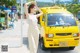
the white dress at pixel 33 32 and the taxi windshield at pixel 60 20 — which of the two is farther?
the taxi windshield at pixel 60 20

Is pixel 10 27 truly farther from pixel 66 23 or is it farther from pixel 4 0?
pixel 66 23

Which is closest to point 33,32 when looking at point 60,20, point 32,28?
point 32,28

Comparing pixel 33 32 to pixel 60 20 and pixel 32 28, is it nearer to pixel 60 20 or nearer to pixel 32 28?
pixel 32 28

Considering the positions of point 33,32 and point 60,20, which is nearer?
point 33,32

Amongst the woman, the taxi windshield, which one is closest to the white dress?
the woman

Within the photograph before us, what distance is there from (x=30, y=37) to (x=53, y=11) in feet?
18.5

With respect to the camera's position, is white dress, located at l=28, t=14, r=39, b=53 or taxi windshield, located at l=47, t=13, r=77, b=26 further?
taxi windshield, located at l=47, t=13, r=77, b=26

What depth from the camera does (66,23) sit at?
406 inches

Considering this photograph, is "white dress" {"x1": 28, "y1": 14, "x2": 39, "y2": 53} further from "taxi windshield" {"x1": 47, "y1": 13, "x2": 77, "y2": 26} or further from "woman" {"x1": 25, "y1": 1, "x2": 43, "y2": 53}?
"taxi windshield" {"x1": 47, "y1": 13, "x2": 77, "y2": 26}

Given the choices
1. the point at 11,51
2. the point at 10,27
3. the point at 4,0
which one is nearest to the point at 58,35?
the point at 11,51

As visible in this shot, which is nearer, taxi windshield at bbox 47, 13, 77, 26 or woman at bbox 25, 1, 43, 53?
woman at bbox 25, 1, 43, 53

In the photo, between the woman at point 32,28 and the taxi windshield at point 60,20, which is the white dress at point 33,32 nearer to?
the woman at point 32,28

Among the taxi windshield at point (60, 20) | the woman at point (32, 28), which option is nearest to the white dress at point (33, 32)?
the woman at point (32, 28)

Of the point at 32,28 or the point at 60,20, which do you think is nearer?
the point at 32,28
